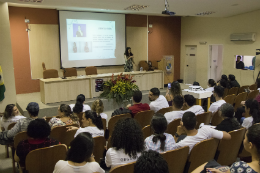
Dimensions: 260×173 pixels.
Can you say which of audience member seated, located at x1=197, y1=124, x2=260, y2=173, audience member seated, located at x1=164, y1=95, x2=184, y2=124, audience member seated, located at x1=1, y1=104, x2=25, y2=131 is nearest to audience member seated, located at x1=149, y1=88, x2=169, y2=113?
audience member seated, located at x1=164, y1=95, x2=184, y2=124

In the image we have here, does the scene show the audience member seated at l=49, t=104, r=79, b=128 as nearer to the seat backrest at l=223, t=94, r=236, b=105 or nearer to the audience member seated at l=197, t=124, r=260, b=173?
the audience member seated at l=197, t=124, r=260, b=173

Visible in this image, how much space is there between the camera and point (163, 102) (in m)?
4.25

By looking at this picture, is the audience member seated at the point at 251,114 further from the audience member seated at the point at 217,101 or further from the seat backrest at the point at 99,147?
the seat backrest at the point at 99,147

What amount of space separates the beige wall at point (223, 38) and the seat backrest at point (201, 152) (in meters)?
6.97

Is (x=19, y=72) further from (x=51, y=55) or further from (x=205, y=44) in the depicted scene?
(x=205, y=44)

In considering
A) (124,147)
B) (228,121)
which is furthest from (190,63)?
(124,147)

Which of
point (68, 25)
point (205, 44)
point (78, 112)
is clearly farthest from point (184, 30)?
point (78, 112)

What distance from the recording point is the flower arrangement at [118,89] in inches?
256

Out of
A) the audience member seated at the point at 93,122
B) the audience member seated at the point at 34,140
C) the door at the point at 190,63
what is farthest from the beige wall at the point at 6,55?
the door at the point at 190,63

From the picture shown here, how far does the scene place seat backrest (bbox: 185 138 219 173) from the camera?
2213 millimetres

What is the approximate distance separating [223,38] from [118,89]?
533 cm

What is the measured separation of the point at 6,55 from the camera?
6.02m

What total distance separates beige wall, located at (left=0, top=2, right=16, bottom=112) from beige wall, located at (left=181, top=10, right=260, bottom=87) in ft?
24.8

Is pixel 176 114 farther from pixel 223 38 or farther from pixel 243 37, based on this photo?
pixel 223 38
